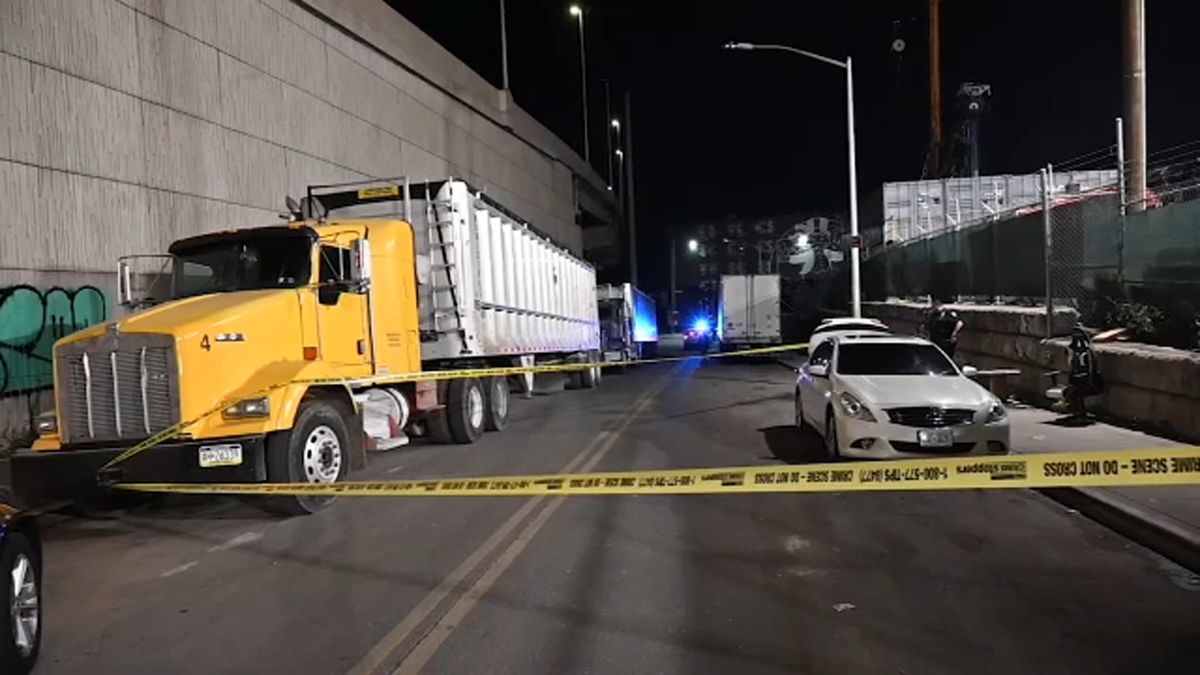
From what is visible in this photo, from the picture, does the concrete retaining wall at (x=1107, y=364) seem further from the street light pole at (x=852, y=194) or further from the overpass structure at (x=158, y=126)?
the overpass structure at (x=158, y=126)

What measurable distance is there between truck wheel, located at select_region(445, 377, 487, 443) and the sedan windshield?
17.7ft

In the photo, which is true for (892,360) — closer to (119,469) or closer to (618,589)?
(618,589)

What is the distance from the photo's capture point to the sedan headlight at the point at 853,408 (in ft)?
33.1

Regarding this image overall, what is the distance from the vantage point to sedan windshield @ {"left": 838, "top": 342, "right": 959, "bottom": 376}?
11375 millimetres

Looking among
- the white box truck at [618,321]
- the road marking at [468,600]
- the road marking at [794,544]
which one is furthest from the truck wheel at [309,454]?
the white box truck at [618,321]

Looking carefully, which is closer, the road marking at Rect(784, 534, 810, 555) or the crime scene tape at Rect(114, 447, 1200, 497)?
the crime scene tape at Rect(114, 447, 1200, 497)

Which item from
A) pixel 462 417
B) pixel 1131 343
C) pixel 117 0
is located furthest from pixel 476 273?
pixel 1131 343

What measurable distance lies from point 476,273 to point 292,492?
6.39m

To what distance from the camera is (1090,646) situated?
5.05m

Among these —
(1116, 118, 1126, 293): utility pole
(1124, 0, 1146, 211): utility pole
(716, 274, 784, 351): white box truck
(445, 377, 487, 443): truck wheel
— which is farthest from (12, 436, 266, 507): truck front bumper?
(716, 274, 784, 351): white box truck

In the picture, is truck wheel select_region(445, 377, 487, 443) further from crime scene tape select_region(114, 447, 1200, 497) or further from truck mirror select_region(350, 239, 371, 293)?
crime scene tape select_region(114, 447, 1200, 497)

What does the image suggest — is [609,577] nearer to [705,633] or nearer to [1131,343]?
[705,633]

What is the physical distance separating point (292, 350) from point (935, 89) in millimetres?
48764

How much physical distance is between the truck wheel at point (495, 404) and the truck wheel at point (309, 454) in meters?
5.67
